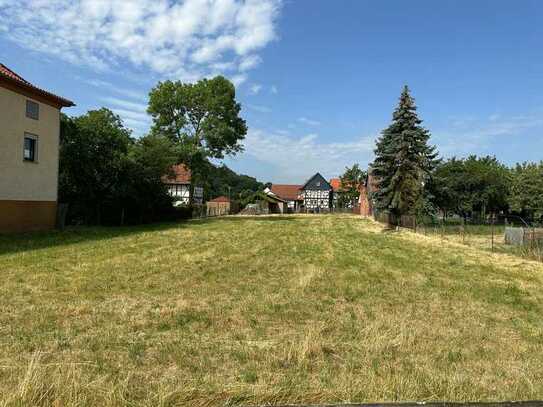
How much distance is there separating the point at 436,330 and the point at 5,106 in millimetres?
21183

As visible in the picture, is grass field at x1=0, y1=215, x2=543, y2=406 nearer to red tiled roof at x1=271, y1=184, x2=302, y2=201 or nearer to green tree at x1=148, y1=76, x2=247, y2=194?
green tree at x1=148, y1=76, x2=247, y2=194

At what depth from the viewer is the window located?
22.8 meters

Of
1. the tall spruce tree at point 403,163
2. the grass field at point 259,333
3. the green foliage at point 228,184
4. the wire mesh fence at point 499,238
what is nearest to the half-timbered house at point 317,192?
the green foliage at point 228,184

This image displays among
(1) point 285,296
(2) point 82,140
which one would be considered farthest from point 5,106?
(1) point 285,296

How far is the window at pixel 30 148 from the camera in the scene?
22.8 m

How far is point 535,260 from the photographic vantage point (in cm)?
1681

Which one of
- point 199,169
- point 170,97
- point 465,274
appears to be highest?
point 170,97

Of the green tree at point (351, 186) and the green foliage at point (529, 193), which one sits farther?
the green tree at point (351, 186)

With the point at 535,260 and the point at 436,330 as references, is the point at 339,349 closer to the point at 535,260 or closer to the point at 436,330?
the point at 436,330

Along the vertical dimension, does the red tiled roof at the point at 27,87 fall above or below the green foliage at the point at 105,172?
above

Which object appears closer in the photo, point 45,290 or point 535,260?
point 45,290

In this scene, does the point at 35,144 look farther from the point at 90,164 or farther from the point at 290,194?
the point at 290,194

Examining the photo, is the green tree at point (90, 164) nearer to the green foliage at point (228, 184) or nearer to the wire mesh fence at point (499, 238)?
the green foliage at point (228, 184)

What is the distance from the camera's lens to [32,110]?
22.9m
